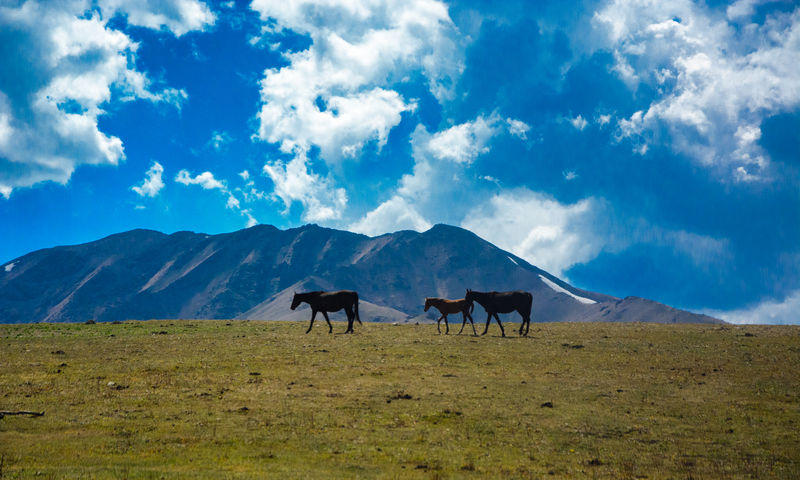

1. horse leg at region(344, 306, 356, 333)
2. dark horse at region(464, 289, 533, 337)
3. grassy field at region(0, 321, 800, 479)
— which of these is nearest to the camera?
grassy field at region(0, 321, 800, 479)

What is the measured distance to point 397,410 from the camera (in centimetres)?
2122

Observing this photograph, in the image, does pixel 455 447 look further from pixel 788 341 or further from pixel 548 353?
pixel 788 341

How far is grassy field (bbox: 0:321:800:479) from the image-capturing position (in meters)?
15.8

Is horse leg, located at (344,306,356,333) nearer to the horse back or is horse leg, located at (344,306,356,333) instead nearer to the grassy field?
the horse back

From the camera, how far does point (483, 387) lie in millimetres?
25250

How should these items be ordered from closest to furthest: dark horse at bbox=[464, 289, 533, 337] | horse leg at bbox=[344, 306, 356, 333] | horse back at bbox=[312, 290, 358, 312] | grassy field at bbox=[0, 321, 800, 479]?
grassy field at bbox=[0, 321, 800, 479] < horse leg at bbox=[344, 306, 356, 333] < dark horse at bbox=[464, 289, 533, 337] < horse back at bbox=[312, 290, 358, 312]

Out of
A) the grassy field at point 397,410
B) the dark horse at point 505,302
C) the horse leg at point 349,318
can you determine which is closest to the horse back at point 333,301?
the horse leg at point 349,318

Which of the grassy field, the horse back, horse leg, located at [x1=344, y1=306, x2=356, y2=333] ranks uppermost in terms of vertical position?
the horse back

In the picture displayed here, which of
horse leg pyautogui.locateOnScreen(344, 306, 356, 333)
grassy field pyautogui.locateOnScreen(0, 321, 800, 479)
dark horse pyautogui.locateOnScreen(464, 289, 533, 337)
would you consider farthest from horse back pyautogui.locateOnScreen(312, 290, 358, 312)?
dark horse pyautogui.locateOnScreen(464, 289, 533, 337)

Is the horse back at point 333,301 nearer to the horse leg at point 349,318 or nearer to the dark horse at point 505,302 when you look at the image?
the horse leg at point 349,318

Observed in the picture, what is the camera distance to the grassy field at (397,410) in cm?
1583

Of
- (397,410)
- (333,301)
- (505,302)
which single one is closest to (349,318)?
(333,301)

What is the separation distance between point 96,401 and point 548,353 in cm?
2448

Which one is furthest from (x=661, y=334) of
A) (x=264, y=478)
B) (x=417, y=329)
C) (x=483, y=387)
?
(x=264, y=478)
